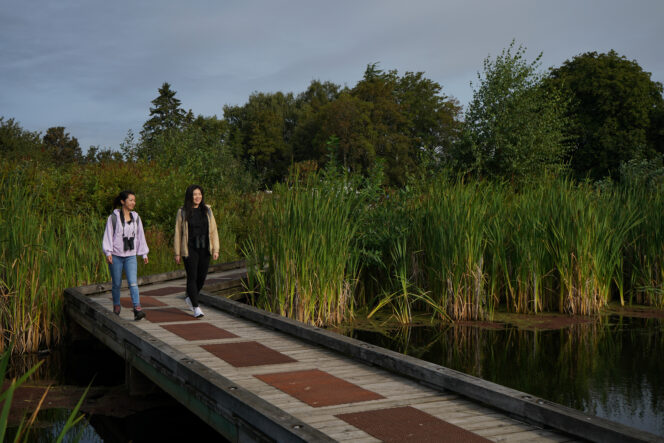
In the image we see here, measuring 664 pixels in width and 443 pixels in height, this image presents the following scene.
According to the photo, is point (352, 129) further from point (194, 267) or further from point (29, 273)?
point (194, 267)

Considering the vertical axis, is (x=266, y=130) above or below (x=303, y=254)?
above

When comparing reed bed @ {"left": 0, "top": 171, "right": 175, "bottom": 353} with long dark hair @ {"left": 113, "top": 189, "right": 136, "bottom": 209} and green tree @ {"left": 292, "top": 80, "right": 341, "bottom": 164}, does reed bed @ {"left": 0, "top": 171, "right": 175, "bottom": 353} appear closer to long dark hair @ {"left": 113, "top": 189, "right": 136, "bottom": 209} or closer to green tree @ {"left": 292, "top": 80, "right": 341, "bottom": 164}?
long dark hair @ {"left": 113, "top": 189, "right": 136, "bottom": 209}

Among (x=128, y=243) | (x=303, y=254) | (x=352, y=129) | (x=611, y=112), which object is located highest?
(x=352, y=129)

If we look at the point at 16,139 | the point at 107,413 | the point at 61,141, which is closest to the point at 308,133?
the point at 16,139

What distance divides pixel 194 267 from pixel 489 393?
4.95m

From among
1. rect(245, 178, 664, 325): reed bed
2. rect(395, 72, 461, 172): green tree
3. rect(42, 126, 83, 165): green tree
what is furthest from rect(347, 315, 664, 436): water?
rect(42, 126, 83, 165): green tree

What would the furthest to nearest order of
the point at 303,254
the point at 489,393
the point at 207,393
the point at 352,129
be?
the point at 352,129, the point at 303,254, the point at 207,393, the point at 489,393

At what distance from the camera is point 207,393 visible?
16.9 ft

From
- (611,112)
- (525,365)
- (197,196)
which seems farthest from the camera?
(611,112)

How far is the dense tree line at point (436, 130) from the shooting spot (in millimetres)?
24438

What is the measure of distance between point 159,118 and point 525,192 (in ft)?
233

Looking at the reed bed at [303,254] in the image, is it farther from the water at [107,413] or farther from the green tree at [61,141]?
the green tree at [61,141]

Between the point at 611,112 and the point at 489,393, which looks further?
the point at 611,112

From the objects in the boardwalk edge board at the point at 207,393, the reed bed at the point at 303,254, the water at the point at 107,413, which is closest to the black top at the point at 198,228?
the reed bed at the point at 303,254
